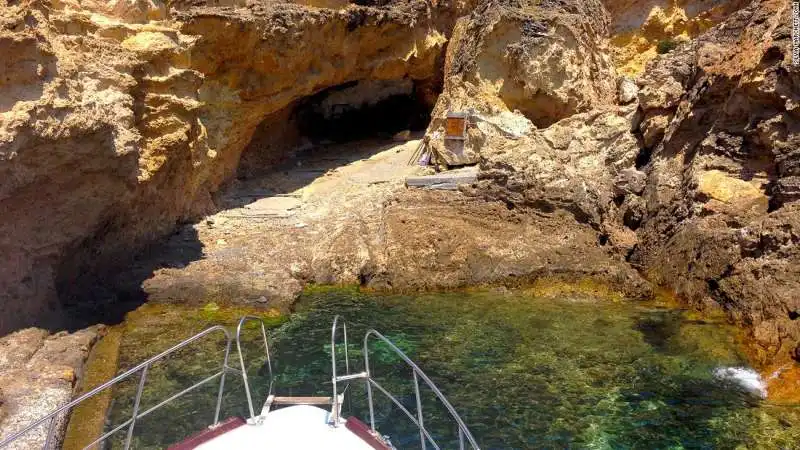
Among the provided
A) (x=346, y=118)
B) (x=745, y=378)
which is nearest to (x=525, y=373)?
(x=745, y=378)

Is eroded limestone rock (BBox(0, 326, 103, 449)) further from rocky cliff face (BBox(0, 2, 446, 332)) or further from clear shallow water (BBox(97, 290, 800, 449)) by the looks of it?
clear shallow water (BBox(97, 290, 800, 449))

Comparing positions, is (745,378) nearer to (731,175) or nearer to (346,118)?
(731,175)

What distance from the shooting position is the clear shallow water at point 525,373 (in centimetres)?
748

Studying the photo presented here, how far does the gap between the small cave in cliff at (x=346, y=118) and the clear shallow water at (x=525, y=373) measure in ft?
26.6

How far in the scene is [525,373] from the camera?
29.1 feet

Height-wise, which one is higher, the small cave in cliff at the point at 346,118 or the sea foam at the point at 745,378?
the small cave in cliff at the point at 346,118

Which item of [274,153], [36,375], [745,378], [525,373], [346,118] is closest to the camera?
[36,375]

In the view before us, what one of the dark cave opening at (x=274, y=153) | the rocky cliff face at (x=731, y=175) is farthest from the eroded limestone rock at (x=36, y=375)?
the rocky cliff face at (x=731, y=175)

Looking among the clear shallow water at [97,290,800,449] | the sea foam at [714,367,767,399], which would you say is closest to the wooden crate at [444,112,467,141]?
the clear shallow water at [97,290,800,449]

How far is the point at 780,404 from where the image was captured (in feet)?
25.9

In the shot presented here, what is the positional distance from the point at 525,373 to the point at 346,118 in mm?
14947

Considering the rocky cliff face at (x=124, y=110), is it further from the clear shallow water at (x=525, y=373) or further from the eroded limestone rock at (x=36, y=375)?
the clear shallow water at (x=525, y=373)

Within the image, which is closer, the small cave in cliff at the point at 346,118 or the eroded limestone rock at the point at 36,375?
the eroded limestone rock at the point at 36,375

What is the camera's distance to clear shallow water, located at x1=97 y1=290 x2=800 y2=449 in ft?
24.5
